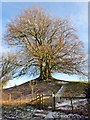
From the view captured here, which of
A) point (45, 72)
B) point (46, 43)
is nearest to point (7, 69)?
Answer: point (45, 72)

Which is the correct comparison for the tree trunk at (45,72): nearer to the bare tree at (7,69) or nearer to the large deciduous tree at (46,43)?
the large deciduous tree at (46,43)

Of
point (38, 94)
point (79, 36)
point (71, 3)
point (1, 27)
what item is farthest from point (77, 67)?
point (1, 27)

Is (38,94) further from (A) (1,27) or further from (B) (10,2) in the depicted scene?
(B) (10,2)

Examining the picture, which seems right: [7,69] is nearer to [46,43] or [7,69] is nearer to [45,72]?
[45,72]

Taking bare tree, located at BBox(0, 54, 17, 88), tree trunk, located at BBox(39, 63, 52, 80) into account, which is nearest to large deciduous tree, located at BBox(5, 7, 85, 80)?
tree trunk, located at BBox(39, 63, 52, 80)

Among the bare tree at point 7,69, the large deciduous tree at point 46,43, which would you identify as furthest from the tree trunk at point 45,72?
the bare tree at point 7,69

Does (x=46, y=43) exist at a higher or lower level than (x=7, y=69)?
higher

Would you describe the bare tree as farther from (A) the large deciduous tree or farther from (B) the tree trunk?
(B) the tree trunk

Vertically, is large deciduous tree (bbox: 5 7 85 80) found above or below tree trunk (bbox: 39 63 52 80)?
above

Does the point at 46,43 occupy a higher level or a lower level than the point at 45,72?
higher
